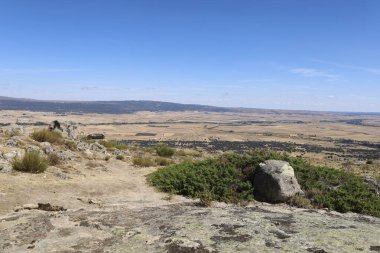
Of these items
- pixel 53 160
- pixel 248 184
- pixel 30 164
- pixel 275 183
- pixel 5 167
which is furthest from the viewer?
pixel 53 160

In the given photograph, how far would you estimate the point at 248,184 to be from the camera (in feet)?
58.1

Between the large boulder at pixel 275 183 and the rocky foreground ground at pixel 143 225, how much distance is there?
0.74 metres

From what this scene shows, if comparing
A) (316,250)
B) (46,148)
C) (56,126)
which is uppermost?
(56,126)

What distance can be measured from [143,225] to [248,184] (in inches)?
301

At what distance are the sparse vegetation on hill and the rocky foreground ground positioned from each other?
3.53 ft

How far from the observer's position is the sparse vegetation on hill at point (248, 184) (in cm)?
1666

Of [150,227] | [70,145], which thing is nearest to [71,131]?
[70,145]

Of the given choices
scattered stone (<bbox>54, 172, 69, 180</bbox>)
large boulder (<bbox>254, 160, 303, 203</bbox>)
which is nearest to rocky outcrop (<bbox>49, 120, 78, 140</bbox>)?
scattered stone (<bbox>54, 172, 69, 180</bbox>)

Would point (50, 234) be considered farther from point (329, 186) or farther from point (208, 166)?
point (329, 186)

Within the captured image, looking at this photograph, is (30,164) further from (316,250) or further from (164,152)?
(164,152)

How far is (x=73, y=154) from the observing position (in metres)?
24.8

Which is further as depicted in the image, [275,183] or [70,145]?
[70,145]

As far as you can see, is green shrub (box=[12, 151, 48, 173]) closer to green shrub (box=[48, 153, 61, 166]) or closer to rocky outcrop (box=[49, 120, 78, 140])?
green shrub (box=[48, 153, 61, 166])

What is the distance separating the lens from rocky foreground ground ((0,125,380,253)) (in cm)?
938
